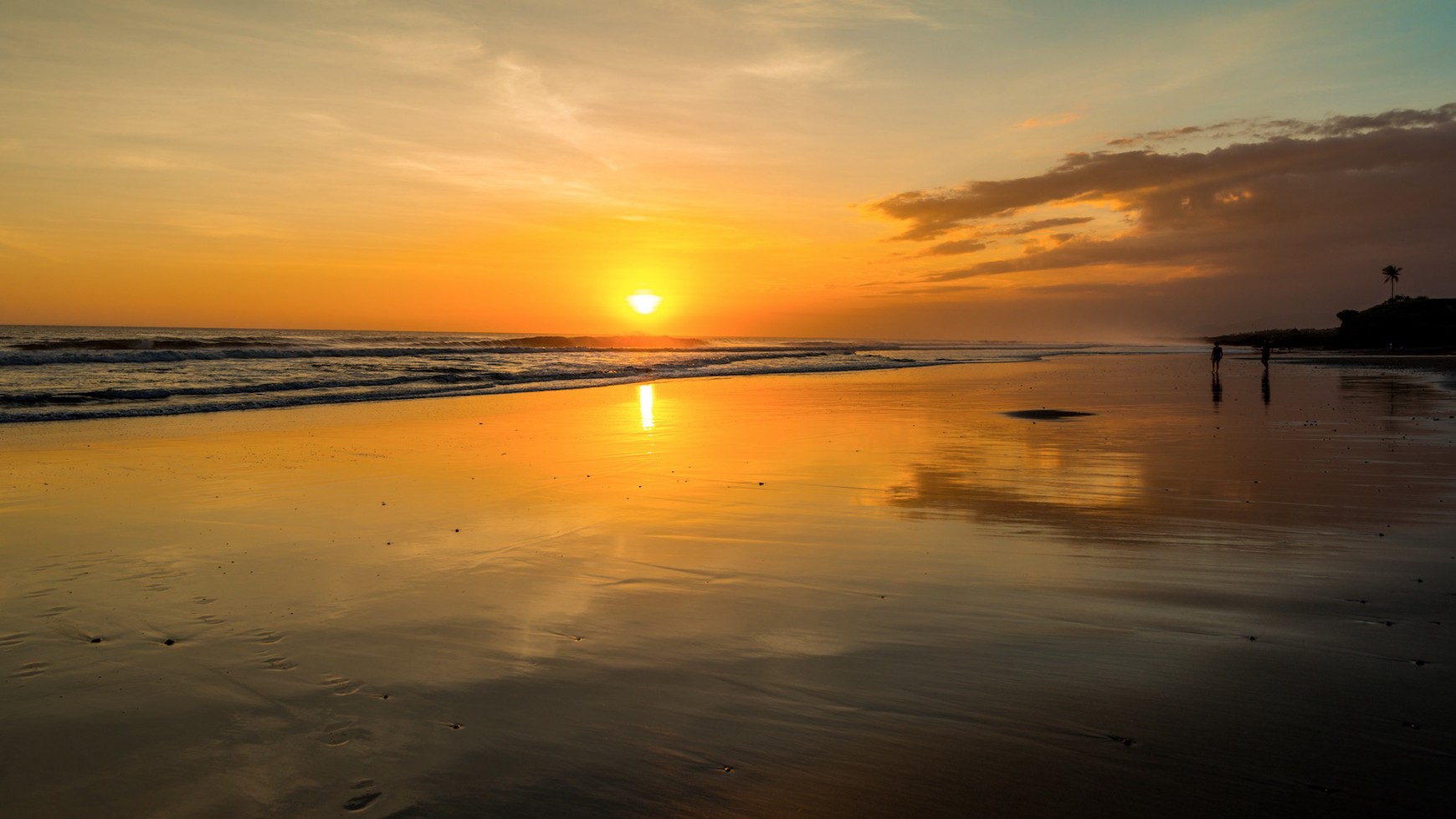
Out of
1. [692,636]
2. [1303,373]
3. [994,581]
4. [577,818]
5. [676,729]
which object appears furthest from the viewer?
[1303,373]

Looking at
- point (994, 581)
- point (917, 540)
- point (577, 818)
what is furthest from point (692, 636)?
point (917, 540)

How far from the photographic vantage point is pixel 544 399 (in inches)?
1065

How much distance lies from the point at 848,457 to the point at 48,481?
12.3 metres

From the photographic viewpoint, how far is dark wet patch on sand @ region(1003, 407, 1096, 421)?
19000mm

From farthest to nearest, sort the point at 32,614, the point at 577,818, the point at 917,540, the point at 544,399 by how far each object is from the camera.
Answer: the point at 544,399, the point at 917,540, the point at 32,614, the point at 577,818

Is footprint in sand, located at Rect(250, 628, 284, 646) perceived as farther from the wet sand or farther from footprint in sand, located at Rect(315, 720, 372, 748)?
footprint in sand, located at Rect(315, 720, 372, 748)

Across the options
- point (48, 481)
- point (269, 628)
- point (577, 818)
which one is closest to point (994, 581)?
point (577, 818)

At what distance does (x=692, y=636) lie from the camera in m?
5.43

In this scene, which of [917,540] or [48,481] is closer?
[917,540]

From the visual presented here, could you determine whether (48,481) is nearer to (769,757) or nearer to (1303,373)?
(769,757)

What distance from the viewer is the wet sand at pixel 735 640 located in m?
3.66

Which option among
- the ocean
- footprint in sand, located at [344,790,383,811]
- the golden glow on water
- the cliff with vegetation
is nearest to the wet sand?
footprint in sand, located at [344,790,383,811]

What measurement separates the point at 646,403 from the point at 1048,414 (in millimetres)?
12015

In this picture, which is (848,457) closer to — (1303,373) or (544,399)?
(544,399)
